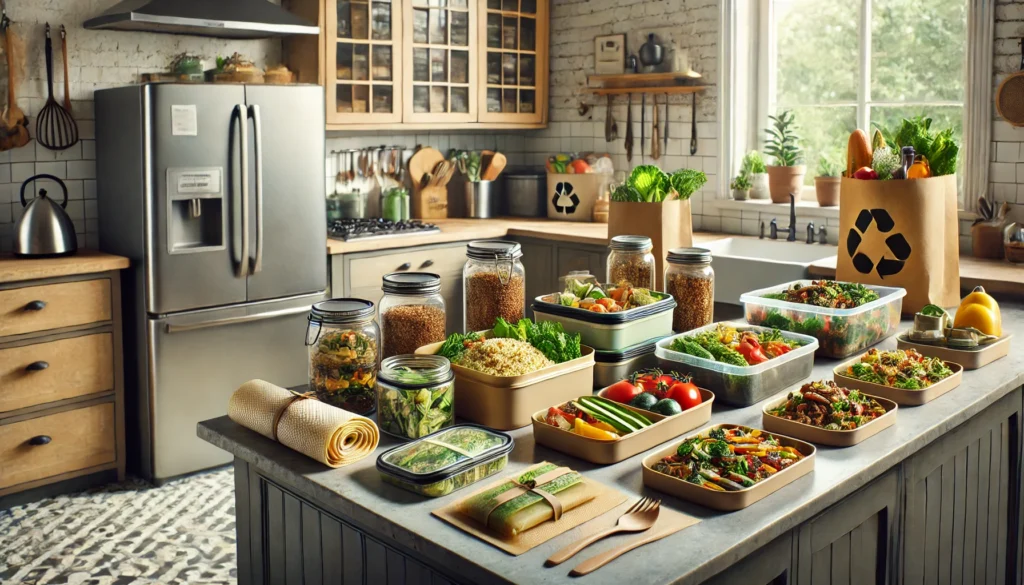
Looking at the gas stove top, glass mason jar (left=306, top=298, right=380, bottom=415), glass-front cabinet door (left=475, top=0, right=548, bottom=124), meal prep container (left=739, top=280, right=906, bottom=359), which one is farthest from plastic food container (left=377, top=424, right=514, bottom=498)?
glass-front cabinet door (left=475, top=0, right=548, bottom=124)

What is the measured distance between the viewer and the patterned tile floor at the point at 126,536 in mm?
3322

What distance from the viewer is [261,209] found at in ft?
14.1

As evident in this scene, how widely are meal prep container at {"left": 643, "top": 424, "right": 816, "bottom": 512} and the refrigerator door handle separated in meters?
2.88

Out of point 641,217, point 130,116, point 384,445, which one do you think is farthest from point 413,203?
point 384,445

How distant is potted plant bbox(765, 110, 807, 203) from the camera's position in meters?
4.99

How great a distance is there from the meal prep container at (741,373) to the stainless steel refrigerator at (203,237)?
2.49 meters

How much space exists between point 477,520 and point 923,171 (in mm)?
2188

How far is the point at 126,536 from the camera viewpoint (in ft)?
11.9

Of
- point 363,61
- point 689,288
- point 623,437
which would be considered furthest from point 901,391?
point 363,61

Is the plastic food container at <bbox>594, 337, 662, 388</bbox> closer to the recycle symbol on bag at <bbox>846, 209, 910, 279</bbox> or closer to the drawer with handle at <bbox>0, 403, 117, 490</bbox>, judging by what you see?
the recycle symbol on bag at <bbox>846, 209, 910, 279</bbox>

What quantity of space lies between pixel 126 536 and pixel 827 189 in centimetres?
362

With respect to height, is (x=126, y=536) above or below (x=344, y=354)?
below

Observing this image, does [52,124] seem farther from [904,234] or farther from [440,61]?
[904,234]

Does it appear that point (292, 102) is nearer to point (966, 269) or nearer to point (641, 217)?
point (641, 217)
